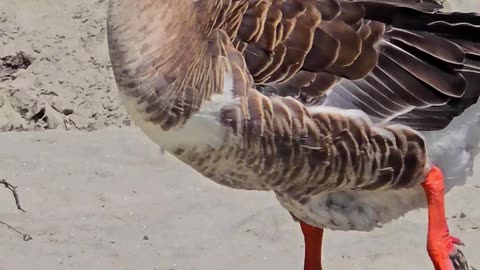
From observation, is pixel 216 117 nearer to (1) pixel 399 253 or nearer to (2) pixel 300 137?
(2) pixel 300 137

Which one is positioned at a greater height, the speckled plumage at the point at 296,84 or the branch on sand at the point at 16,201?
the speckled plumage at the point at 296,84

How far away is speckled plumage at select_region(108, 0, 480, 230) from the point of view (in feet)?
14.3

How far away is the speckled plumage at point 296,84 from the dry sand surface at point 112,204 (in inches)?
57.6

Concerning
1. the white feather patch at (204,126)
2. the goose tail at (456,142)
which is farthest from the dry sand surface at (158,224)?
the white feather patch at (204,126)

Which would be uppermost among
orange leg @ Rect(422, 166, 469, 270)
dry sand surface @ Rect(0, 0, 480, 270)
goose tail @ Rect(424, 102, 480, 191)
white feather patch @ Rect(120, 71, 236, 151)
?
white feather patch @ Rect(120, 71, 236, 151)

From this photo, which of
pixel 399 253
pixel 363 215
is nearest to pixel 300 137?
pixel 363 215

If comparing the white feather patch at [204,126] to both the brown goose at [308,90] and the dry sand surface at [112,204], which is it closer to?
the brown goose at [308,90]

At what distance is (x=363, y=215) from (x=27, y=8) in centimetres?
488

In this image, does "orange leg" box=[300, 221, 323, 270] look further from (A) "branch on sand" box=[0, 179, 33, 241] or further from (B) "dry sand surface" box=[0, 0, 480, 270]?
(A) "branch on sand" box=[0, 179, 33, 241]

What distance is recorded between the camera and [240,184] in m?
4.71

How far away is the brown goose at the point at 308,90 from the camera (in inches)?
172

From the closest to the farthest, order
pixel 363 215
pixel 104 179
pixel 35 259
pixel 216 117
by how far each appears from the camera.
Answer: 1. pixel 216 117
2. pixel 363 215
3. pixel 35 259
4. pixel 104 179

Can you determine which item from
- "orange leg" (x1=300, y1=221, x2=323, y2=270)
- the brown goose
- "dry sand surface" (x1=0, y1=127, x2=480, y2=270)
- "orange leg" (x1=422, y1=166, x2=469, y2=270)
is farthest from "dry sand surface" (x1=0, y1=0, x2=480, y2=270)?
the brown goose

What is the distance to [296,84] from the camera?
4.46 m
